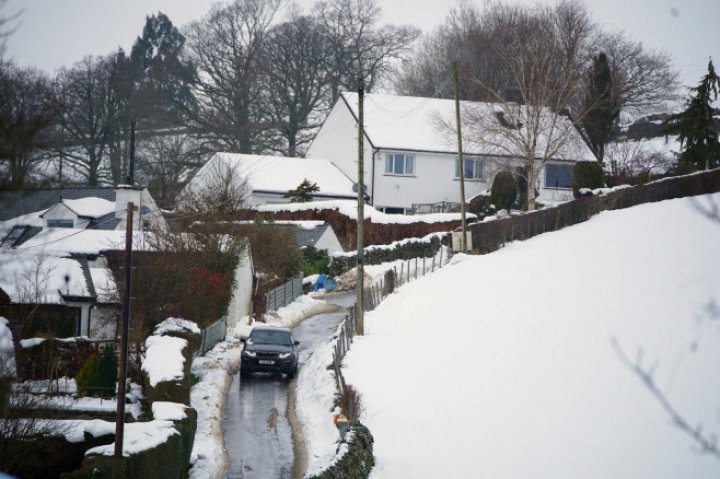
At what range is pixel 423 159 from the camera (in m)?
54.4

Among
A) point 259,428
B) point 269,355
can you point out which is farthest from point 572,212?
point 259,428

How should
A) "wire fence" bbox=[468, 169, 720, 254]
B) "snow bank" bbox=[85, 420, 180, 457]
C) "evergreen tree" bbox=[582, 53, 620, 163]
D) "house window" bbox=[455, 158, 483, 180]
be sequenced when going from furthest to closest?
"evergreen tree" bbox=[582, 53, 620, 163] < "house window" bbox=[455, 158, 483, 180] < "wire fence" bbox=[468, 169, 720, 254] < "snow bank" bbox=[85, 420, 180, 457]

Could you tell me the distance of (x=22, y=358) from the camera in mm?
23438

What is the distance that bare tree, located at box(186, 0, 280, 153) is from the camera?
6800cm

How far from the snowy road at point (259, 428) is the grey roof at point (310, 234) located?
1690 centimetres

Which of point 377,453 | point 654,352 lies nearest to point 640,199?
point 654,352

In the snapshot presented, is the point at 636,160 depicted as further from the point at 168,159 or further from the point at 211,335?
the point at 211,335

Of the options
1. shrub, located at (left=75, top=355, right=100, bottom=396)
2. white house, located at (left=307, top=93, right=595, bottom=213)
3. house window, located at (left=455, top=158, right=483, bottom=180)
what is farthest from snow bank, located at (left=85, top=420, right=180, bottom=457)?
house window, located at (left=455, top=158, right=483, bottom=180)

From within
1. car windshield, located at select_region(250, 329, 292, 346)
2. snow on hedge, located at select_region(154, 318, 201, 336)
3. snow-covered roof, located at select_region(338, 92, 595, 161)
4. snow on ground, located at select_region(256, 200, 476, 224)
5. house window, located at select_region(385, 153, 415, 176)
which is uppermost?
snow-covered roof, located at select_region(338, 92, 595, 161)

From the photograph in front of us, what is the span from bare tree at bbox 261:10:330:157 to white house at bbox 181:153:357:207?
12750 mm

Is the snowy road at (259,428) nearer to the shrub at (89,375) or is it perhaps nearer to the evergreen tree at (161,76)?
the shrub at (89,375)

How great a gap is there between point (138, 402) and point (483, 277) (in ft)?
54.0

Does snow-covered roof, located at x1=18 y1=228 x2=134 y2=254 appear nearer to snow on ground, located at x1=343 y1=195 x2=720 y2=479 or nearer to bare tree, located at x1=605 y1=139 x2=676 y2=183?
snow on ground, located at x1=343 y1=195 x2=720 y2=479

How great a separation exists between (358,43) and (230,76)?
12.0 m
